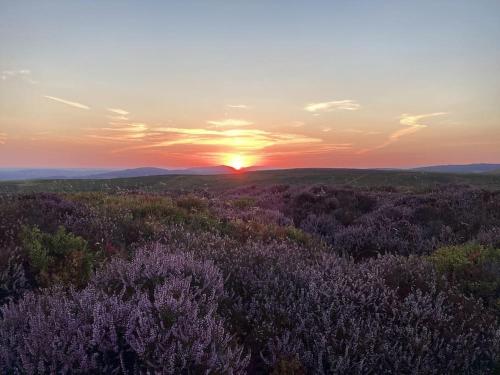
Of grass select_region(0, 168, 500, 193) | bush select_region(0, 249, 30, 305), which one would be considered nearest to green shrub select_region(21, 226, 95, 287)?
bush select_region(0, 249, 30, 305)

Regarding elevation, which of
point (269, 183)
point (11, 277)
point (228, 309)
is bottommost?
point (269, 183)

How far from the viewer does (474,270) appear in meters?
4.91

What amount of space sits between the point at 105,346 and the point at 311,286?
6.22 ft

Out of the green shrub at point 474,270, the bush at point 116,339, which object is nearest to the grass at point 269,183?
the green shrub at point 474,270

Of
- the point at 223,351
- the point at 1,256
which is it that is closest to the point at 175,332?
the point at 223,351

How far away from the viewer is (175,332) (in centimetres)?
257

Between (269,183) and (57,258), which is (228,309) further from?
(269,183)

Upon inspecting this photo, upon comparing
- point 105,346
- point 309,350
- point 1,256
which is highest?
point 1,256

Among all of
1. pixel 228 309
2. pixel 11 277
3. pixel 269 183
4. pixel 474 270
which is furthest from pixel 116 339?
pixel 269 183

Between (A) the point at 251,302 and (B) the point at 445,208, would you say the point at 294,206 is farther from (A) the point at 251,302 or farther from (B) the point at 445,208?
(A) the point at 251,302

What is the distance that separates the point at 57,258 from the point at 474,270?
528 cm

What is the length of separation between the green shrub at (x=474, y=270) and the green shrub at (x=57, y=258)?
4317 millimetres

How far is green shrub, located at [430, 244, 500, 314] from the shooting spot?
4469 millimetres

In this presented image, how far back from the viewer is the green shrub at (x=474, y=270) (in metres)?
4.47
